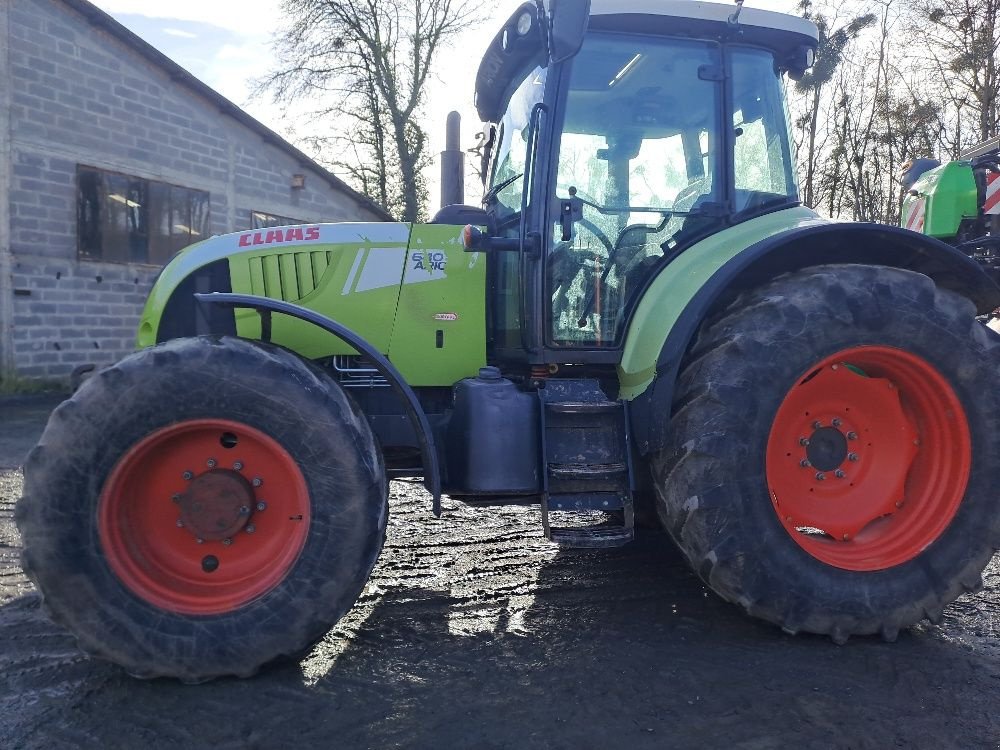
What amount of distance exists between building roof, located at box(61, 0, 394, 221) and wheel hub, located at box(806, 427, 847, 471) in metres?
10.6

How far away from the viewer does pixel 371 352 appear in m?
2.58

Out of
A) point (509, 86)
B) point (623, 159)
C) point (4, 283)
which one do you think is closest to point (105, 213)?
point (4, 283)

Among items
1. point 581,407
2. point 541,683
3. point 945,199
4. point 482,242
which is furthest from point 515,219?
point 945,199

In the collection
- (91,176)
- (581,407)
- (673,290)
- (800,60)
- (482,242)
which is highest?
(91,176)

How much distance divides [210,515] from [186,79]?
10195 mm

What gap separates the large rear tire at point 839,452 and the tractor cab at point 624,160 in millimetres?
500

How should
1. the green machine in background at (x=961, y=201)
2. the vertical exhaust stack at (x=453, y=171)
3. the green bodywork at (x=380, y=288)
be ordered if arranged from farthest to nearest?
the green machine in background at (x=961, y=201)
the vertical exhaust stack at (x=453, y=171)
the green bodywork at (x=380, y=288)

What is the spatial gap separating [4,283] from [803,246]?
30.8 feet

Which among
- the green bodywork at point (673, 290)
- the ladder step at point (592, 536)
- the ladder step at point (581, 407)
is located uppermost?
the green bodywork at point (673, 290)

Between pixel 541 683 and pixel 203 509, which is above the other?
pixel 203 509

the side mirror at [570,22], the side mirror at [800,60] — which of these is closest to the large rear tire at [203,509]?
the side mirror at [570,22]

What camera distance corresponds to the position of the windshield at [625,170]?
9.93 ft

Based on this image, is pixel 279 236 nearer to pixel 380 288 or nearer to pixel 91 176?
pixel 380 288

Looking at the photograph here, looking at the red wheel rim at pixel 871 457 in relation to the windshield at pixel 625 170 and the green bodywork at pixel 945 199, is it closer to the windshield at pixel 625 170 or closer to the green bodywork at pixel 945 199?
the windshield at pixel 625 170
